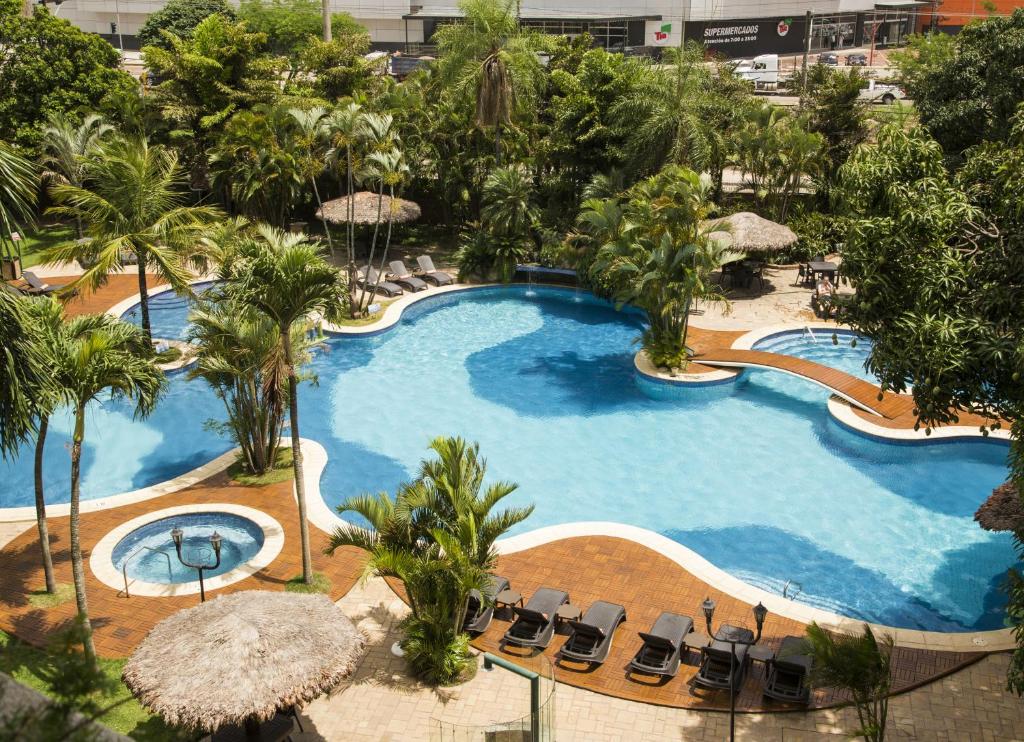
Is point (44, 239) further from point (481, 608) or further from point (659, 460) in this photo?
point (481, 608)

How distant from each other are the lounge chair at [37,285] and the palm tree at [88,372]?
15.0m

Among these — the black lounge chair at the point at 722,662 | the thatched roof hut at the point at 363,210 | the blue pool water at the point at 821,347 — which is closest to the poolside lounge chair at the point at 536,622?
the black lounge chair at the point at 722,662

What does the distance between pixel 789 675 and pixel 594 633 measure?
2598 millimetres

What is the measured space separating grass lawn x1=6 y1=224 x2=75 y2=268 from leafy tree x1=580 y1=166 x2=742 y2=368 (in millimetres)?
20063

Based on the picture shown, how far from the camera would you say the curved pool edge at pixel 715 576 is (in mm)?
13414

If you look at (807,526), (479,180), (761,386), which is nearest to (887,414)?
(761,386)

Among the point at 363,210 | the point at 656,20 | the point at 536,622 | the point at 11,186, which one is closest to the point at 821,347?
the point at 363,210

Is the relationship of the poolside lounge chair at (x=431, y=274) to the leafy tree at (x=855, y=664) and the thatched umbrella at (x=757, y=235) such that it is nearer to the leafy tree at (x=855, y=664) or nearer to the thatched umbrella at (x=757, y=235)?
the thatched umbrella at (x=757, y=235)

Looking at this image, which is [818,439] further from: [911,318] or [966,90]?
[966,90]

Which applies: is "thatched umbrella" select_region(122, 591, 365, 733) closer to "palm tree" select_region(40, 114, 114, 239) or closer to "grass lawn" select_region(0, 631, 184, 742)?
"grass lawn" select_region(0, 631, 184, 742)

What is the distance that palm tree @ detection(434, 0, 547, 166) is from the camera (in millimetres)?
29094

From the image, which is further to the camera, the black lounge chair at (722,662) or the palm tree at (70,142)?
the palm tree at (70,142)

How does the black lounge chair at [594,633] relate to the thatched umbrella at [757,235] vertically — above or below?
below

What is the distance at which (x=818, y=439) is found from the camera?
20672mm
